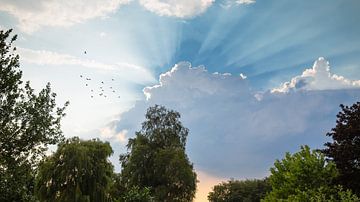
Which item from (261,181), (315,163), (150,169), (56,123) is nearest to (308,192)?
(315,163)

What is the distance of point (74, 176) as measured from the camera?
143ft

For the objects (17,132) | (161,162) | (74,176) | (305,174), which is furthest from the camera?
(161,162)

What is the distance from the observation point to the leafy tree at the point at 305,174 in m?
30.2

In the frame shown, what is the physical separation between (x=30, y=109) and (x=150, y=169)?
4305cm

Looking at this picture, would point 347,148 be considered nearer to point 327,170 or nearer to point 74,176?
point 327,170

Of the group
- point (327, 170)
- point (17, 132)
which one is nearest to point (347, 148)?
point (327, 170)

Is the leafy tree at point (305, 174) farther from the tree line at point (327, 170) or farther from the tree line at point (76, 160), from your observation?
the tree line at point (76, 160)

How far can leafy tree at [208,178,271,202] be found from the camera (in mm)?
77938

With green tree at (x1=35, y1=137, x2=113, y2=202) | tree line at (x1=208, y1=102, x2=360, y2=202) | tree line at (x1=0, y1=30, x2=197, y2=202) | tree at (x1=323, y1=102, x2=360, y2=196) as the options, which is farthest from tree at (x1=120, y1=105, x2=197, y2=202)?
tree at (x1=323, y1=102, x2=360, y2=196)

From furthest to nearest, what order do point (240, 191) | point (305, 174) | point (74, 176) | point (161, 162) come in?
point (240, 191)
point (161, 162)
point (74, 176)
point (305, 174)

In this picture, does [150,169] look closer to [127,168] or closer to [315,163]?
[127,168]

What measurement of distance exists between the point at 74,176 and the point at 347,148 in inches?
1104

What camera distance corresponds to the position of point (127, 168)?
207ft

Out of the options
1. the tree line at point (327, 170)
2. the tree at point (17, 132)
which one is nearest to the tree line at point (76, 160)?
the tree at point (17, 132)
